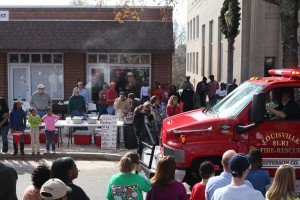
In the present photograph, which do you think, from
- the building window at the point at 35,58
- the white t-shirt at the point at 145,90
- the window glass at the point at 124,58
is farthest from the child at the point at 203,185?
the building window at the point at 35,58

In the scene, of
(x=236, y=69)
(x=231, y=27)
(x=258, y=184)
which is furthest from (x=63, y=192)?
(x=236, y=69)

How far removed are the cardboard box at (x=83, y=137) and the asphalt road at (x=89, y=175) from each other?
2175 mm

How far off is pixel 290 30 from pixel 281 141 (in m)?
5.38

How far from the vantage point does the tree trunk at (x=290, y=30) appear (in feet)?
43.6

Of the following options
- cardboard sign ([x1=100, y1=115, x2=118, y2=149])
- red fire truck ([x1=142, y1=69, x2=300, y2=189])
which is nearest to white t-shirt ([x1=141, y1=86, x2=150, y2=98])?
cardboard sign ([x1=100, y1=115, x2=118, y2=149])

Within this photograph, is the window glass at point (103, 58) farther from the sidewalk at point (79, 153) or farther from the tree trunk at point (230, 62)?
the sidewalk at point (79, 153)

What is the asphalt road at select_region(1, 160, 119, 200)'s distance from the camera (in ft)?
34.6

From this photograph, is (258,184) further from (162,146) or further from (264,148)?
(162,146)

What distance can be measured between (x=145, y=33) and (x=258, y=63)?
5.04 metres

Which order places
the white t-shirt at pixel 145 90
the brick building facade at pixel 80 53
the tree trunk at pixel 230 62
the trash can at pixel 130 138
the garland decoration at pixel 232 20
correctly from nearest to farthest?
the trash can at pixel 130 138 → the tree trunk at pixel 230 62 → the garland decoration at pixel 232 20 → the white t-shirt at pixel 145 90 → the brick building facade at pixel 80 53

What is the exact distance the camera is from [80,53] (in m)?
23.8

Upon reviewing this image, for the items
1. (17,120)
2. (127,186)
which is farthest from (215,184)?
(17,120)

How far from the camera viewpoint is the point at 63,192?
456cm

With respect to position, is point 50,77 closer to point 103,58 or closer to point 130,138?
point 103,58
